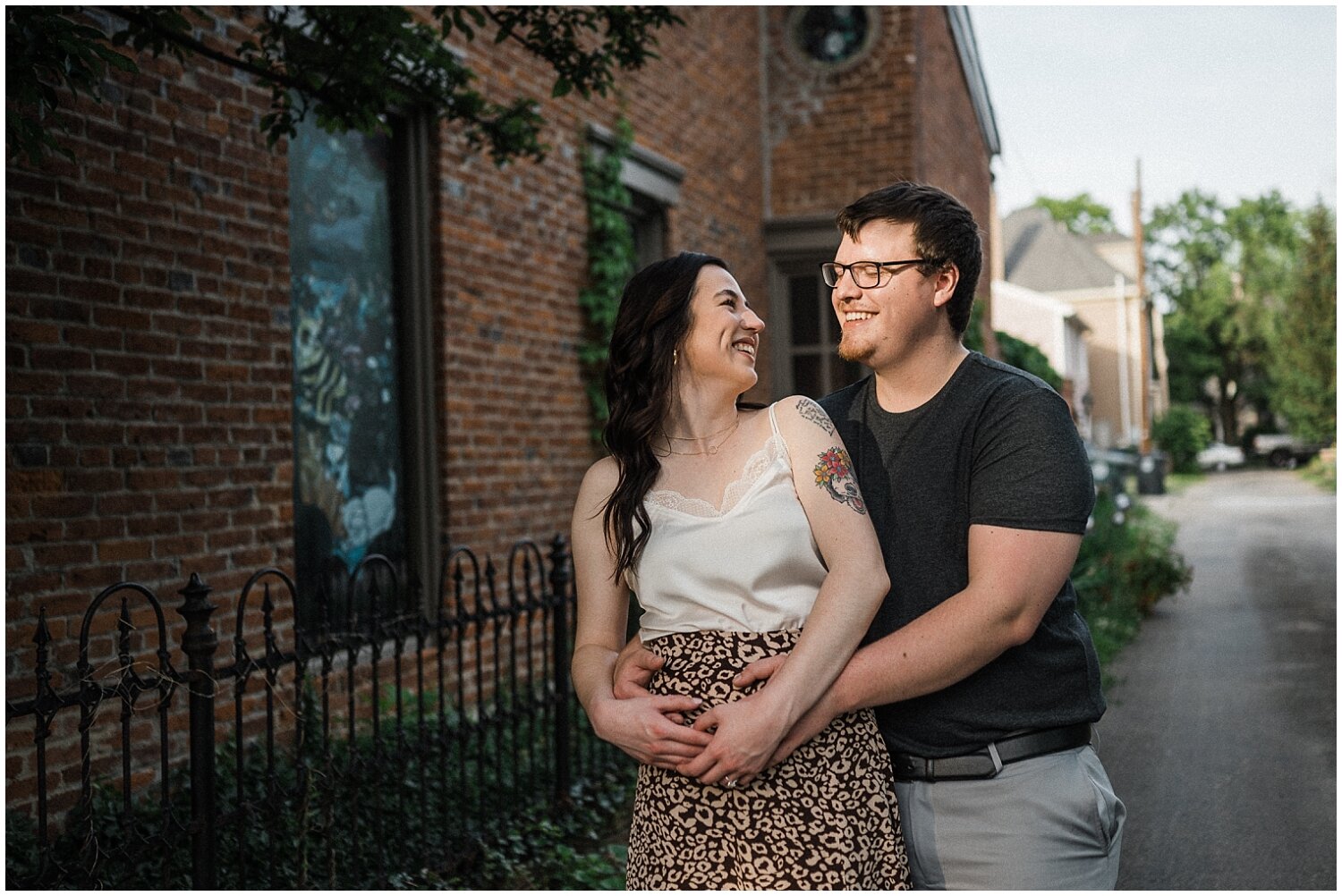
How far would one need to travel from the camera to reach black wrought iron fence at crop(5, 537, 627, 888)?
3.73 m

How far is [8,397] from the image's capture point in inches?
180

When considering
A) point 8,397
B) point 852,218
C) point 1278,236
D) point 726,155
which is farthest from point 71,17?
point 1278,236

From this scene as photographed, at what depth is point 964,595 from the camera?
228cm

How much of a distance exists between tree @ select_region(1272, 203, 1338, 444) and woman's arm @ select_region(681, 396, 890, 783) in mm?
25216

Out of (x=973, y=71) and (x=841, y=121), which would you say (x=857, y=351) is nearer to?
(x=841, y=121)

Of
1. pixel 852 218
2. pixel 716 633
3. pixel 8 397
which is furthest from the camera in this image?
pixel 8 397

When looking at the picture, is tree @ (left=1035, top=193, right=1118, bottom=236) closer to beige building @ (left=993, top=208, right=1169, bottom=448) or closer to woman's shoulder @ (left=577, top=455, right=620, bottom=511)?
beige building @ (left=993, top=208, right=1169, bottom=448)

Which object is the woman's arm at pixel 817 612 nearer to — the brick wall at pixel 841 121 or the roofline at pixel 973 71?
the brick wall at pixel 841 121

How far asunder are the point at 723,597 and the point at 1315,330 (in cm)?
2696

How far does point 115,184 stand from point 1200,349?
66.7 metres

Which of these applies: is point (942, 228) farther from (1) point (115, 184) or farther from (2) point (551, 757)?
(2) point (551, 757)

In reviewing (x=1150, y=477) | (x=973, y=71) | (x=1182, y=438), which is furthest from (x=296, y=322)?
(x=1182, y=438)

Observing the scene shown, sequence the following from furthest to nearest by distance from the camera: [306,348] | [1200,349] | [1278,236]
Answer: [1200,349] < [1278,236] < [306,348]

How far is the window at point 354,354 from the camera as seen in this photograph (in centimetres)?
628
